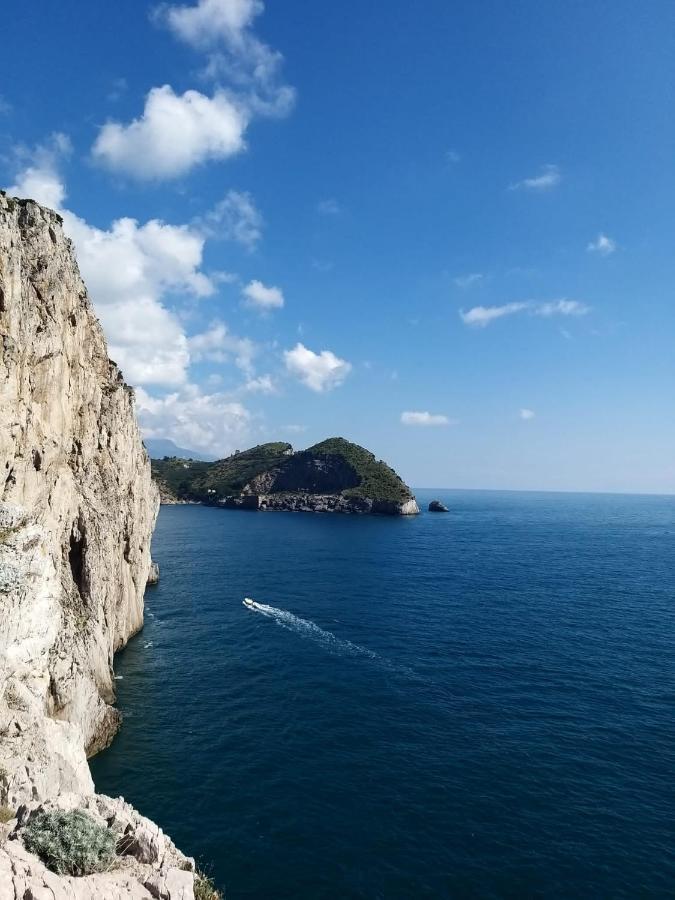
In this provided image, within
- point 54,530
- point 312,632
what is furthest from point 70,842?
point 312,632

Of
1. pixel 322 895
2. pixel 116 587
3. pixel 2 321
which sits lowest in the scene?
pixel 322 895

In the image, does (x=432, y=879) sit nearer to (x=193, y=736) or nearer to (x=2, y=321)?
(x=193, y=736)

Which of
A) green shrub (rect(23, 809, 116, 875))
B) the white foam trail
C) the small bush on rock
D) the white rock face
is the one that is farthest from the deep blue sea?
the small bush on rock

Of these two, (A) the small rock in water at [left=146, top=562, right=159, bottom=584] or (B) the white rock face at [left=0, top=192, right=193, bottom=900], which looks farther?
(A) the small rock in water at [left=146, top=562, right=159, bottom=584]

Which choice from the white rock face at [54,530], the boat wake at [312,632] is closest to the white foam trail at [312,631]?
the boat wake at [312,632]

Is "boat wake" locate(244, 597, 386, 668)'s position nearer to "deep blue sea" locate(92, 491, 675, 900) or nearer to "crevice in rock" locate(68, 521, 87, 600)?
"deep blue sea" locate(92, 491, 675, 900)

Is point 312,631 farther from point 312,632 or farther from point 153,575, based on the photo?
point 153,575

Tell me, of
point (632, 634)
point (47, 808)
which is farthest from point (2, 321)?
point (632, 634)
